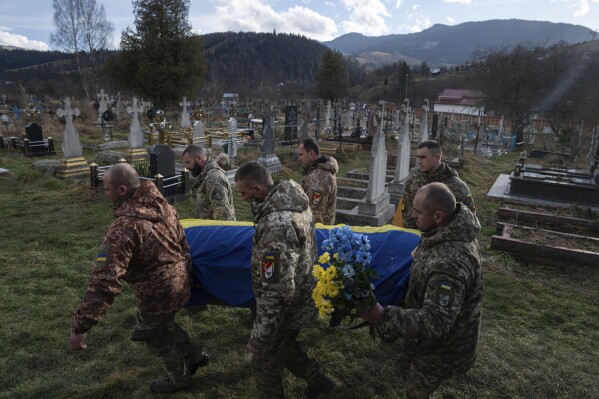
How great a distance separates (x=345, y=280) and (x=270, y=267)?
450mm

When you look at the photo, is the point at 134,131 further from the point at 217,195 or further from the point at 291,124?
the point at 217,195

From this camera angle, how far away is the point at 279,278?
7.42 feet

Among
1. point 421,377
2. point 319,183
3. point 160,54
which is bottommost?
point 421,377

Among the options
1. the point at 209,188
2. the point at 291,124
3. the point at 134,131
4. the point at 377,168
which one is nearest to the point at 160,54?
the point at 291,124

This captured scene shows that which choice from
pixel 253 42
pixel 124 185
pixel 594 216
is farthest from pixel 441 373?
pixel 253 42

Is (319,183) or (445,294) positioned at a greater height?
(319,183)

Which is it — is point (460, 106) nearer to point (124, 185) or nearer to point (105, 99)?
point (105, 99)

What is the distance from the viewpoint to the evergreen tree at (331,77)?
3878cm

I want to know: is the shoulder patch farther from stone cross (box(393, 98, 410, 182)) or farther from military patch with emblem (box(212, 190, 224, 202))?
stone cross (box(393, 98, 410, 182))

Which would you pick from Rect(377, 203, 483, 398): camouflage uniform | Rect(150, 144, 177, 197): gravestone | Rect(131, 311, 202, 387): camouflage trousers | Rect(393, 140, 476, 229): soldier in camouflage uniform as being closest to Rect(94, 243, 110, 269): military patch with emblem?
Rect(131, 311, 202, 387): camouflage trousers

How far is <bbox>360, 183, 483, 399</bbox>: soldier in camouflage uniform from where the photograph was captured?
1998 millimetres

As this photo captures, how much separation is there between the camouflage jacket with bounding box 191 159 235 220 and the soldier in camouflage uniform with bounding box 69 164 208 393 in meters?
1.24

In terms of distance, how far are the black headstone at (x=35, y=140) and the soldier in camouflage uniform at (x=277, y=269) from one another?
552 inches

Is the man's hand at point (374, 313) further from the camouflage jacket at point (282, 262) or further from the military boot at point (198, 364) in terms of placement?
the military boot at point (198, 364)
